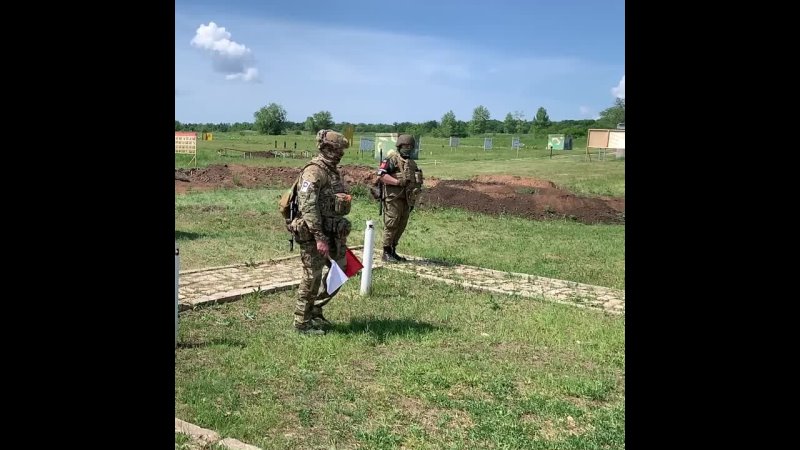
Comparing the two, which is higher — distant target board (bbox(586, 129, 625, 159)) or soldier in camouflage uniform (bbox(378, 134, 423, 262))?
distant target board (bbox(586, 129, 625, 159))

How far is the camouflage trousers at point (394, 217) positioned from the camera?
10523 millimetres

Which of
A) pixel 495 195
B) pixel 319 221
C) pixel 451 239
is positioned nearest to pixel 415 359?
pixel 319 221

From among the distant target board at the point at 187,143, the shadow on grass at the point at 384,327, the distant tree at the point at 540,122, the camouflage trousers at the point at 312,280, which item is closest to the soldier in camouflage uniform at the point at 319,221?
the camouflage trousers at the point at 312,280

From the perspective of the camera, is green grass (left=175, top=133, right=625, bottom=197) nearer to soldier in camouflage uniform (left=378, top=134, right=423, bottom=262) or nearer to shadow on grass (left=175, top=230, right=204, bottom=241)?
shadow on grass (left=175, top=230, right=204, bottom=241)

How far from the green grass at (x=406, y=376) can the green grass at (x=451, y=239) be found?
2.73m

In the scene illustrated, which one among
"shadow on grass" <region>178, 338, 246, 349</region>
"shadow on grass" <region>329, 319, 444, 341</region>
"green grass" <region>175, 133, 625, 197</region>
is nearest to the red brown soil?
"green grass" <region>175, 133, 625, 197</region>

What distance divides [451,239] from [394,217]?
11.2 feet

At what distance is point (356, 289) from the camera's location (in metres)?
8.66

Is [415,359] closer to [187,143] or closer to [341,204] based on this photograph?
[341,204]

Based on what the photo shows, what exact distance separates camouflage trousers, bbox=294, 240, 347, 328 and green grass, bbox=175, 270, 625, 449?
261 millimetres

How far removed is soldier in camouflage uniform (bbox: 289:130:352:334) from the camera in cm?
613
